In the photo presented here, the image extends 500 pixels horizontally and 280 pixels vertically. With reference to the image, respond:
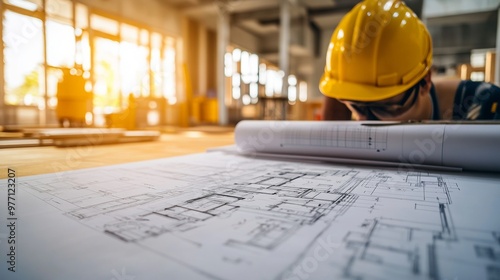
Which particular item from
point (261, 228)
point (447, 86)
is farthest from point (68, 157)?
point (447, 86)

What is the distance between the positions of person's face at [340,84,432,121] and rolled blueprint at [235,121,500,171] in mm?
166

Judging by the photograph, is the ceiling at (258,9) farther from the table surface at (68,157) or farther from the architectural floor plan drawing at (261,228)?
the architectural floor plan drawing at (261,228)

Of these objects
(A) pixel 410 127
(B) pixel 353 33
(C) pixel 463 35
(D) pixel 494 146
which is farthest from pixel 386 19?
(C) pixel 463 35

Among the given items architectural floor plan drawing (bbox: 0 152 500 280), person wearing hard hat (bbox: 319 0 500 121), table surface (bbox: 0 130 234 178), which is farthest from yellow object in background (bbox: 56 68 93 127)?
person wearing hard hat (bbox: 319 0 500 121)

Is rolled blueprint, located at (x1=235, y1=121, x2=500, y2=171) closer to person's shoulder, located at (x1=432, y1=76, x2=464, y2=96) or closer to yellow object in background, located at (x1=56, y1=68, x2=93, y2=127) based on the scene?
person's shoulder, located at (x1=432, y1=76, x2=464, y2=96)

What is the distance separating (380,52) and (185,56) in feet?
26.9

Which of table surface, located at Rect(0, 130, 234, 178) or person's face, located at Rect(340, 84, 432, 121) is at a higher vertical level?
person's face, located at Rect(340, 84, 432, 121)

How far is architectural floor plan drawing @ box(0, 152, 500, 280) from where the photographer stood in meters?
0.30

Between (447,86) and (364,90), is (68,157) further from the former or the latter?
(447,86)

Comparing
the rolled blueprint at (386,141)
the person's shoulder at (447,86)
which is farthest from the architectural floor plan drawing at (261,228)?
the person's shoulder at (447,86)

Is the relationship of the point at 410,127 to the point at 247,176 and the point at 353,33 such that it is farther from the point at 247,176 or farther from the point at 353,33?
the point at 247,176

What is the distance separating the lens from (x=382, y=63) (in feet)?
3.15

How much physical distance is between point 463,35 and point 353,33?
28.7 ft

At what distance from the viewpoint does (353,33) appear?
0.99 metres
